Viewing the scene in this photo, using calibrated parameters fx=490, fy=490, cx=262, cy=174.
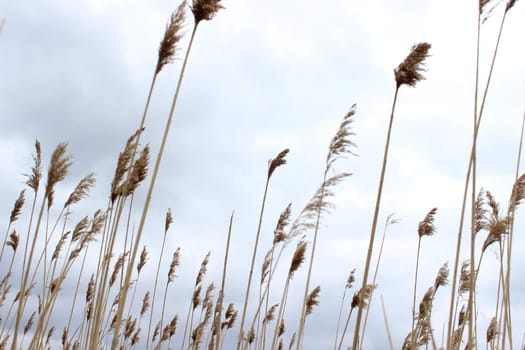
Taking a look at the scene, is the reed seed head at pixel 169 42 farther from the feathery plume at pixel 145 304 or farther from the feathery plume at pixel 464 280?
the feathery plume at pixel 145 304

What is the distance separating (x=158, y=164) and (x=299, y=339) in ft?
5.85

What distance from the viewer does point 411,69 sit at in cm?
228

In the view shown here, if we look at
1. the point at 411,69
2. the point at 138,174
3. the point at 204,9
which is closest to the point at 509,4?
the point at 411,69

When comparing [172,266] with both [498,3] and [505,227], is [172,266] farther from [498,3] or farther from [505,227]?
[498,3]

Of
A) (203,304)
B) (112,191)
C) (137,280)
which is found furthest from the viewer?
(203,304)

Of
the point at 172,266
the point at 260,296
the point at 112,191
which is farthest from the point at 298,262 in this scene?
the point at 172,266

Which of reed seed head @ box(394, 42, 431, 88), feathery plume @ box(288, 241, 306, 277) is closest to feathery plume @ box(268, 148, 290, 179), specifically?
feathery plume @ box(288, 241, 306, 277)

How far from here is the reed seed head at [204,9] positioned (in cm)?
228

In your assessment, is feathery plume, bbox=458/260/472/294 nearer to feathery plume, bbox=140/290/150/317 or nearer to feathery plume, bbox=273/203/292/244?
feathery plume, bbox=273/203/292/244

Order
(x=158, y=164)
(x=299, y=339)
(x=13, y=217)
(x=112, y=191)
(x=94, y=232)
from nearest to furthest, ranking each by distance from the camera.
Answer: (x=158, y=164)
(x=112, y=191)
(x=299, y=339)
(x=94, y=232)
(x=13, y=217)

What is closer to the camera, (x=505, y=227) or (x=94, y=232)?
(x=505, y=227)

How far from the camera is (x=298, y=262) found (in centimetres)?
423

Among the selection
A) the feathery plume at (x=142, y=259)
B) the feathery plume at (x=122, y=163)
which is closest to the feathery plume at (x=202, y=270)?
the feathery plume at (x=142, y=259)

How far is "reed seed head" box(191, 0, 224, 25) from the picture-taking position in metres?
2.28
